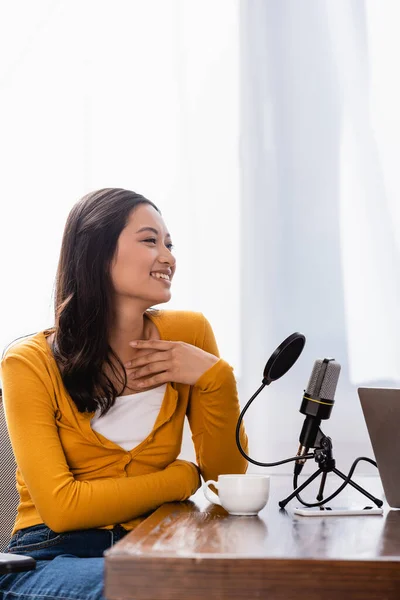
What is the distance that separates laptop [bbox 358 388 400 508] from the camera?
45.5 inches

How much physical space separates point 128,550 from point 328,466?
53 centimetres

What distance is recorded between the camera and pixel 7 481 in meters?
1.67

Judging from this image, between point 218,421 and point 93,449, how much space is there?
274mm

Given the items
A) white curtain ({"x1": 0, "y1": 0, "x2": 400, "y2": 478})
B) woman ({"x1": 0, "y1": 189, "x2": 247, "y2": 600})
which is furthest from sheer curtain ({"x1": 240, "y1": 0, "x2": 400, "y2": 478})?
woman ({"x1": 0, "y1": 189, "x2": 247, "y2": 600})

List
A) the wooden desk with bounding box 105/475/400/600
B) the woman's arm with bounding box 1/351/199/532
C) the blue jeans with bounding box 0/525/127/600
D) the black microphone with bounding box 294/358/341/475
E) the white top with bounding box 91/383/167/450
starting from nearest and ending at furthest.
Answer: the wooden desk with bounding box 105/475/400/600
the blue jeans with bounding box 0/525/127/600
the black microphone with bounding box 294/358/341/475
the woman's arm with bounding box 1/351/199/532
the white top with bounding box 91/383/167/450

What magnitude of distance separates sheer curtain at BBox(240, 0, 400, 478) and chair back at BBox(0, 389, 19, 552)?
1037mm

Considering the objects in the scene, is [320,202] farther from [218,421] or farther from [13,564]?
[13,564]

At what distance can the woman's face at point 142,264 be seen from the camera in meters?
1.71

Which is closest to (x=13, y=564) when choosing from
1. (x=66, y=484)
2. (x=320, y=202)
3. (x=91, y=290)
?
(x=66, y=484)

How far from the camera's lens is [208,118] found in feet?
8.77

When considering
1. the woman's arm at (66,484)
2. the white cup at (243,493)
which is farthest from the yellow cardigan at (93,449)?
the white cup at (243,493)

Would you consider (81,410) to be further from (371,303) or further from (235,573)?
(371,303)

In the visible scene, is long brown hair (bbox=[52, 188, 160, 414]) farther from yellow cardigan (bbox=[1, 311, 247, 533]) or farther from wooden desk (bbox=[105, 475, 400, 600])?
wooden desk (bbox=[105, 475, 400, 600])

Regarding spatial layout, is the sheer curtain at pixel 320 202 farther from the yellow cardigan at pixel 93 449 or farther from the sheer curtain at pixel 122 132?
the yellow cardigan at pixel 93 449
